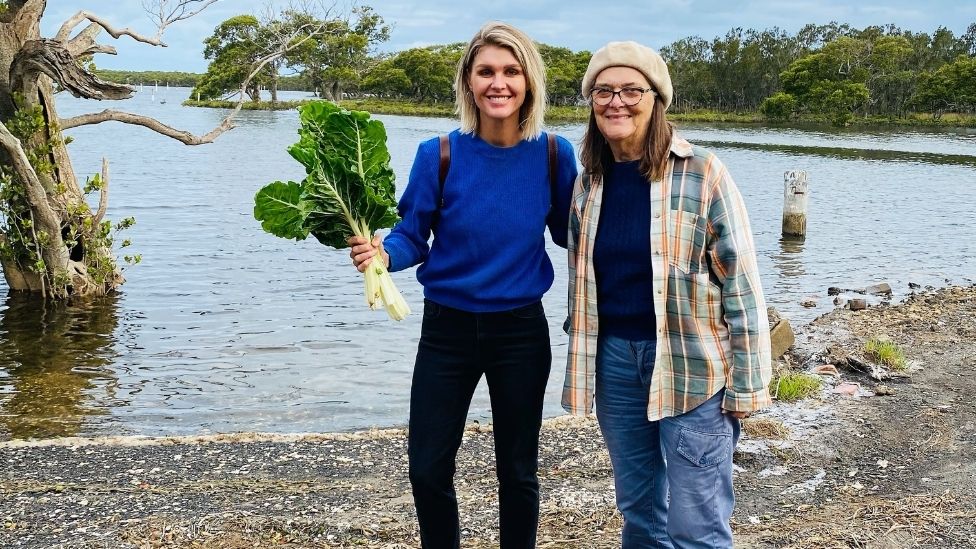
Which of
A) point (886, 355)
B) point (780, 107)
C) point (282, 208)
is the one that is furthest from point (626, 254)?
point (780, 107)

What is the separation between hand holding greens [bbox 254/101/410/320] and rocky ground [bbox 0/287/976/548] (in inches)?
78.6

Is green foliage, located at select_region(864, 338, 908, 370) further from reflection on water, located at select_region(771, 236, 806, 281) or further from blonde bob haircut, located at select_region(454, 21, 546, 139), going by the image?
reflection on water, located at select_region(771, 236, 806, 281)

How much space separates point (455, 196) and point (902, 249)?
21.7 meters

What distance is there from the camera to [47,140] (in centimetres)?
1331

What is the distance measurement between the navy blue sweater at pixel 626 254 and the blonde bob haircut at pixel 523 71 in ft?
1.35

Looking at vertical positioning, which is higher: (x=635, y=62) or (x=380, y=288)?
(x=635, y=62)

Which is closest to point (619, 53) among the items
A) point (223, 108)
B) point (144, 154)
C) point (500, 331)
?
point (500, 331)

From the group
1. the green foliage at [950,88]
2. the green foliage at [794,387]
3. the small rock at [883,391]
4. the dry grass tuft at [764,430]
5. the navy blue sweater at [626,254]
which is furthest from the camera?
the green foliage at [950,88]

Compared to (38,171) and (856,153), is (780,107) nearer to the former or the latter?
(856,153)

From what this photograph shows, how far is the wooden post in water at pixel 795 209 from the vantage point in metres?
23.3

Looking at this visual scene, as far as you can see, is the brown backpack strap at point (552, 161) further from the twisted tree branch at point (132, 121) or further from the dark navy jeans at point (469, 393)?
the twisted tree branch at point (132, 121)

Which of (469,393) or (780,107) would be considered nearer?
(469,393)

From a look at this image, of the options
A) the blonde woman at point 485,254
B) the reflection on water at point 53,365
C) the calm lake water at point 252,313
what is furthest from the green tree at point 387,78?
the blonde woman at point 485,254

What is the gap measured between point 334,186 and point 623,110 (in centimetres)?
127
